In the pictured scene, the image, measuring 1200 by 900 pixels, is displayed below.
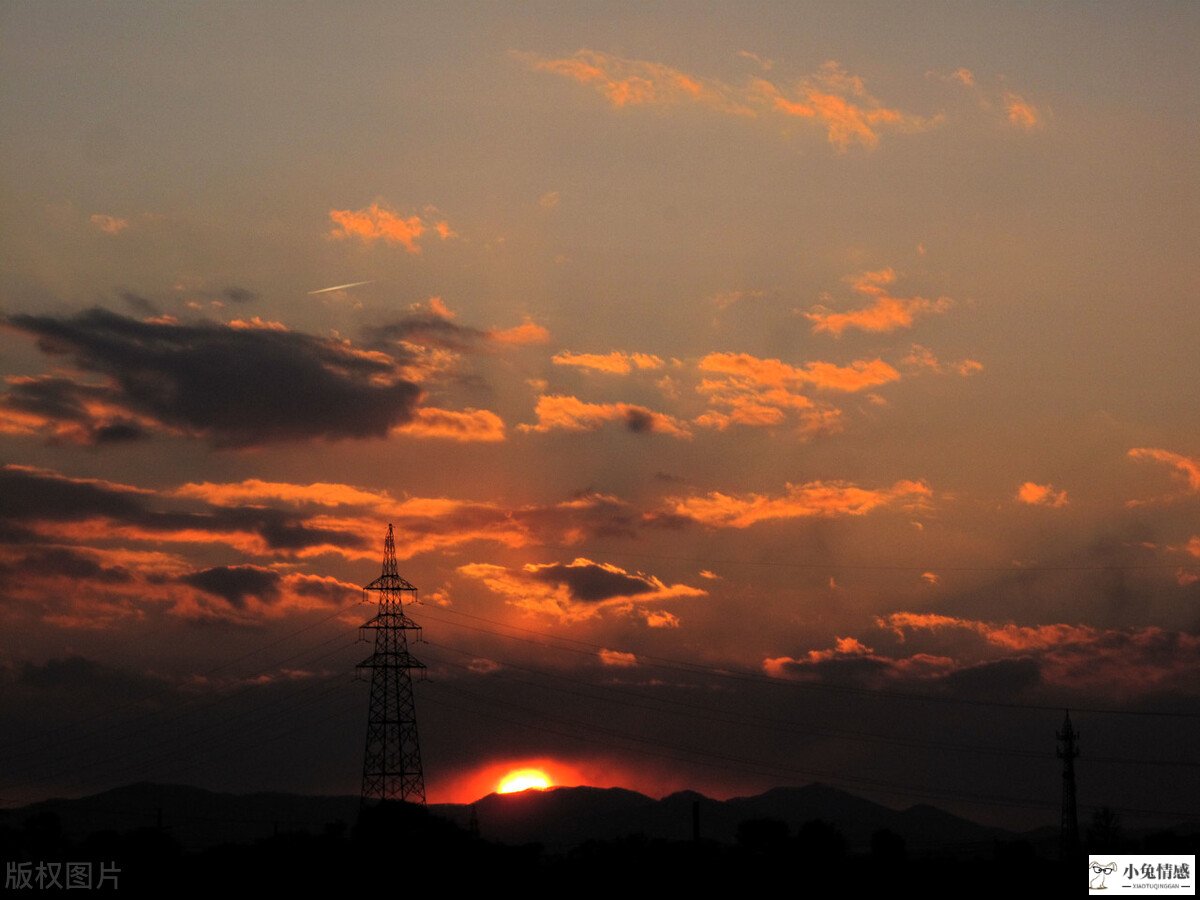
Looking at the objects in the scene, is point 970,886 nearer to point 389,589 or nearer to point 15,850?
point 389,589

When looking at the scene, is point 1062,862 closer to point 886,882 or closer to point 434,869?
point 886,882

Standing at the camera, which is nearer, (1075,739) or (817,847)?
(1075,739)

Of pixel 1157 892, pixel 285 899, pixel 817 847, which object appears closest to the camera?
pixel 1157 892

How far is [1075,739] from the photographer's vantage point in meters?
124

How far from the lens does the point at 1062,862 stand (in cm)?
11800

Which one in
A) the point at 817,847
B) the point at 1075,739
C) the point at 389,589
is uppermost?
the point at 389,589

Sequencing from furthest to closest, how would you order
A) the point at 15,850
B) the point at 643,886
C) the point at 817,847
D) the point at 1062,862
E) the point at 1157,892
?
the point at 817,847 < the point at 15,850 < the point at 1062,862 < the point at 643,886 < the point at 1157,892

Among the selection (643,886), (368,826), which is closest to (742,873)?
(643,886)

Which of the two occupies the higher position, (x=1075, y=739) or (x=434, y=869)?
(x=1075, y=739)

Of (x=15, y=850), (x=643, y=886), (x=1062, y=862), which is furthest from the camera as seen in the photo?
(x=15, y=850)

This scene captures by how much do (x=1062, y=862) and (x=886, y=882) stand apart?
1797cm

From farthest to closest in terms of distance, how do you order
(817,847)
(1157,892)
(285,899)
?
(817,847) → (285,899) → (1157,892)

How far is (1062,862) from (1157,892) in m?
35.3

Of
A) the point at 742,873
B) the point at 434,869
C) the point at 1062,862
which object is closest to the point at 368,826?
the point at 434,869
